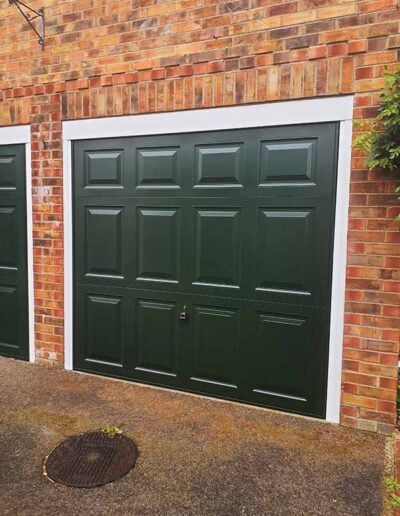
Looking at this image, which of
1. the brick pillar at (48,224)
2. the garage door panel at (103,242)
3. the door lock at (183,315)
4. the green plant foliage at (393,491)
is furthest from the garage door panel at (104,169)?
the green plant foliage at (393,491)

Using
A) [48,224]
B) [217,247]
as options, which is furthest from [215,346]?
[48,224]

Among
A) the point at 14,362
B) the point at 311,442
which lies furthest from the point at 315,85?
the point at 14,362

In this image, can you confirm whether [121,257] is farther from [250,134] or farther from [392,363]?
[392,363]

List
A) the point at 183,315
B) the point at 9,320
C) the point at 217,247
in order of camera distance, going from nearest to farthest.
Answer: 1. the point at 217,247
2. the point at 183,315
3. the point at 9,320

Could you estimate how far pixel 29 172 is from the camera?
416 cm

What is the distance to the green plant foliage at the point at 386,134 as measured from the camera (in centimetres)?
259

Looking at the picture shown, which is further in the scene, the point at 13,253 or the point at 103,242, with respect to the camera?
the point at 13,253

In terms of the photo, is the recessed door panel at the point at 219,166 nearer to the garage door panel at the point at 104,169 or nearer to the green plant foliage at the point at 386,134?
the garage door panel at the point at 104,169

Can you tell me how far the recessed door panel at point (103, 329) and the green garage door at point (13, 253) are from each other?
0.77 meters

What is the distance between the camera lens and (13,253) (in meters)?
4.34

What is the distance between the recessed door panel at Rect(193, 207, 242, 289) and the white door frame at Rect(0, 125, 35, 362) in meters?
1.77

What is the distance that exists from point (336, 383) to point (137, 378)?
5.65ft

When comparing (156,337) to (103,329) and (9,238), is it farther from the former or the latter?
(9,238)

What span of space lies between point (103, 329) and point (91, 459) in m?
1.47
